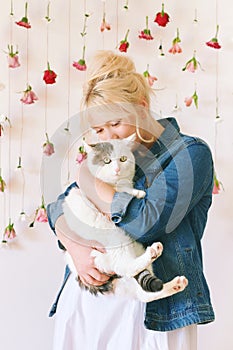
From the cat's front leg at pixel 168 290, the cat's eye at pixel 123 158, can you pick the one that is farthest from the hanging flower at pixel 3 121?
the cat's front leg at pixel 168 290

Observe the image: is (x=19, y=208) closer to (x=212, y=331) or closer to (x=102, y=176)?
(x=102, y=176)

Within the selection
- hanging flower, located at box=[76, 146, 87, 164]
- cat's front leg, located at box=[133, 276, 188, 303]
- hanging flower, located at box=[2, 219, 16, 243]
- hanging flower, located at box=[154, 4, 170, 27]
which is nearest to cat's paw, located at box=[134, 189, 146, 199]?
cat's front leg, located at box=[133, 276, 188, 303]

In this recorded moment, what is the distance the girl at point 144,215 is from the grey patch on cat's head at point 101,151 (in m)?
0.05

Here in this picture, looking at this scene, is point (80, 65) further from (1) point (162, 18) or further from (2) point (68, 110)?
(1) point (162, 18)

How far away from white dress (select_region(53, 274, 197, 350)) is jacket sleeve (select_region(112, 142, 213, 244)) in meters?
0.21

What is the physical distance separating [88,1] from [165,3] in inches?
11.9

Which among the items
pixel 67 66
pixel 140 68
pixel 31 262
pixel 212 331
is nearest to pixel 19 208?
pixel 31 262

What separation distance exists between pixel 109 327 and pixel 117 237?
0.29 meters

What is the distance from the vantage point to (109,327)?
164 centimetres

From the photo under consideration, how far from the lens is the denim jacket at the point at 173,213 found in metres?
1.50

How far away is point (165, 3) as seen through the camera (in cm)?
226

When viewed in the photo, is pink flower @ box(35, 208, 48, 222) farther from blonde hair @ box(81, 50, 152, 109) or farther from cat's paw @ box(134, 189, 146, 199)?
cat's paw @ box(134, 189, 146, 199)

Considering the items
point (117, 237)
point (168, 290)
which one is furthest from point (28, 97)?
point (168, 290)

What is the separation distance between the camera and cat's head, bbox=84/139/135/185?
1545mm
